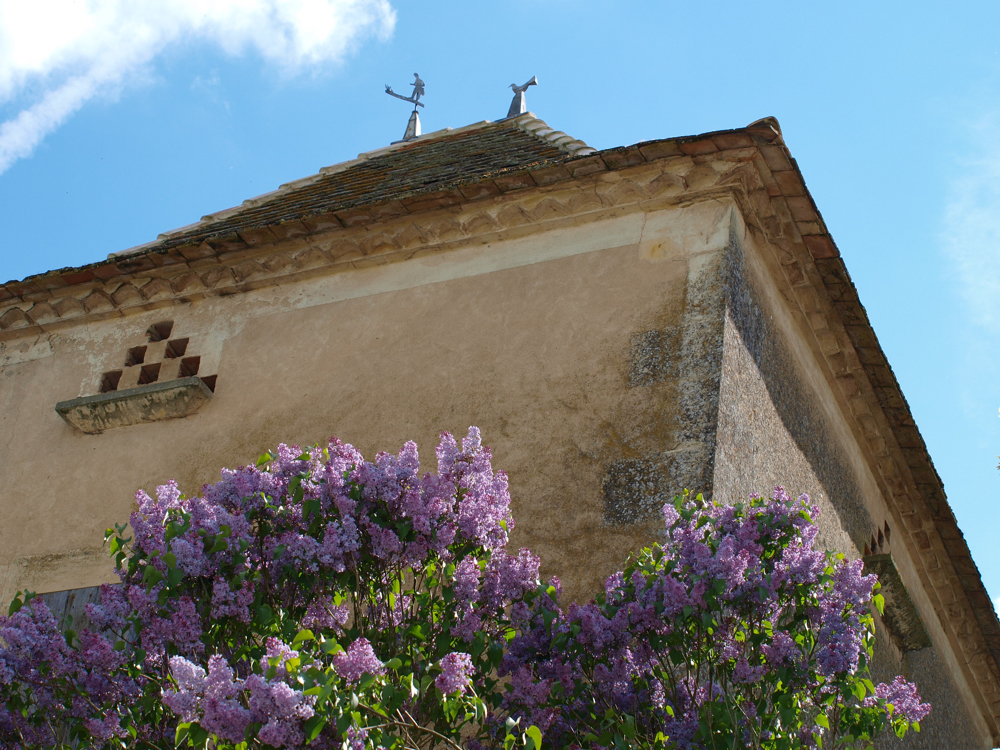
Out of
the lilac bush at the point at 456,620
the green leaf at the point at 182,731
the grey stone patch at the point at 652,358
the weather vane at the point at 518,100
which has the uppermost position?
the weather vane at the point at 518,100

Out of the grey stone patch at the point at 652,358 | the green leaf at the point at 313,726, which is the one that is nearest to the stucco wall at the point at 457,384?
the grey stone patch at the point at 652,358

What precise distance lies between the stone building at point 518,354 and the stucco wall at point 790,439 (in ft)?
0.09

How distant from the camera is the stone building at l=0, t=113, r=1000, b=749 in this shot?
5098 millimetres

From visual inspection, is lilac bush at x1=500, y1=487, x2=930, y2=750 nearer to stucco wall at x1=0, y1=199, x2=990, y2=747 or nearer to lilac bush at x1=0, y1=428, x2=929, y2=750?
lilac bush at x1=0, y1=428, x2=929, y2=750

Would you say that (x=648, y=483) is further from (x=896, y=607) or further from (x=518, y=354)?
(x=896, y=607)

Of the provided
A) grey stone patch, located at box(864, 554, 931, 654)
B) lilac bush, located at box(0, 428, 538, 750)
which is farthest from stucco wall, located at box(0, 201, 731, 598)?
grey stone patch, located at box(864, 554, 931, 654)

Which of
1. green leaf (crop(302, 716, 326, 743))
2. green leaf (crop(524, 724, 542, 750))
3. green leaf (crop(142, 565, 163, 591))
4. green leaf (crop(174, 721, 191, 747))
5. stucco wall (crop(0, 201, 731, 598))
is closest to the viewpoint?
green leaf (crop(302, 716, 326, 743))

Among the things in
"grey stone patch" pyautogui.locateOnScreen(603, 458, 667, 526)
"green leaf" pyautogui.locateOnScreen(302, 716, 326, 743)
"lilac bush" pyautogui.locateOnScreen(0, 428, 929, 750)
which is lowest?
"green leaf" pyautogui.locateOnScreen(302, 716, 326, 743)

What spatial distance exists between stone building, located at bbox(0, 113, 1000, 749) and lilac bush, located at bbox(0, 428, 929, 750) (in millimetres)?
1130

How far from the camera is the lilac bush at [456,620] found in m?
3.33

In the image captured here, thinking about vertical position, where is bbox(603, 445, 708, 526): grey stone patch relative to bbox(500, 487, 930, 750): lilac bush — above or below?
above

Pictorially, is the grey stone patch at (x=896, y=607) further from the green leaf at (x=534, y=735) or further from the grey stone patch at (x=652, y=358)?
the green leaf at (x=534, y=735)

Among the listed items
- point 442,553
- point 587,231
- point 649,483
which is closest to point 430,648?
point 442,553

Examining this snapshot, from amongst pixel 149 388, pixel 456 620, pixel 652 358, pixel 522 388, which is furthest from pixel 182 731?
pixel 149 388
